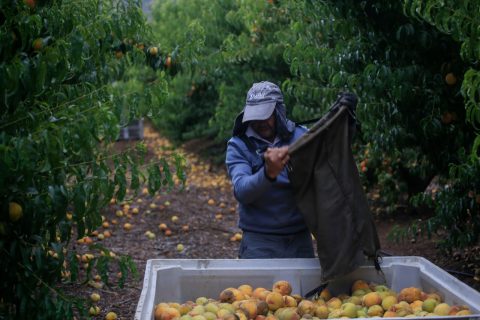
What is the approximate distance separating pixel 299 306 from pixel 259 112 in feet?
3.75

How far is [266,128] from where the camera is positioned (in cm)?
430

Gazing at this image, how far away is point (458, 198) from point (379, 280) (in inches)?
75.0

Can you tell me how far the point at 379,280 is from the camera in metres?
4.07

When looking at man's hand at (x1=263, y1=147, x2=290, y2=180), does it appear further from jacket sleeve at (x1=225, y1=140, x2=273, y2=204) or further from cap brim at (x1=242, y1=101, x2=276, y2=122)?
cap brim at (x1=242, y1=101, x2=276, y2=122)

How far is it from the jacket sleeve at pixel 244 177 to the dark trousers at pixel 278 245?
38 cm

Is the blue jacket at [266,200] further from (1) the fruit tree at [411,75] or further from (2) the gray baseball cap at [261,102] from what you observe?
(1) the fruit tree at [411,75]

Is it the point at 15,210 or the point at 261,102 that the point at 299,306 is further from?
the point at 15,210

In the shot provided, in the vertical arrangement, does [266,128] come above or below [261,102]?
below

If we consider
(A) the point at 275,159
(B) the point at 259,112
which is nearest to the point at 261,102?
(B) the point at 259,112

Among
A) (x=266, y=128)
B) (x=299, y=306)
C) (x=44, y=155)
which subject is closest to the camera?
(x=44, y=155)

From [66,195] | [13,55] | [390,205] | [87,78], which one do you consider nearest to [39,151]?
[66,195]

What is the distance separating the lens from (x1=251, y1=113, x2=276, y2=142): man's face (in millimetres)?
4277

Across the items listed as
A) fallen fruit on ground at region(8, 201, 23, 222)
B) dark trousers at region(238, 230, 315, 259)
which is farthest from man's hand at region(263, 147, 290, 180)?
fallen fruit on ground at region(8, 201, 23, 222)

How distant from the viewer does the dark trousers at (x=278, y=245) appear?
4336 millimetres
